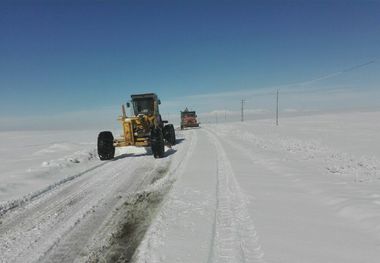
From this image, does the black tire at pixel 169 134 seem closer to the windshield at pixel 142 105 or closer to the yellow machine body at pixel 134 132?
the windshield at pixel 142 105

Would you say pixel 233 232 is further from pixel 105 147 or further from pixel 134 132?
pixel 134 132

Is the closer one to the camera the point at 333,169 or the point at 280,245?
the point at 280,245

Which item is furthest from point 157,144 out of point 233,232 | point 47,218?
point 233,232

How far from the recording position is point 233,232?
497cm

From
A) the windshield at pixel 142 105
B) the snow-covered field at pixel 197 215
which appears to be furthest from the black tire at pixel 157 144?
the windshield at pixel 142 105

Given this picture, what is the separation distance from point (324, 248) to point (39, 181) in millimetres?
8503

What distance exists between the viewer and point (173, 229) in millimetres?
5270

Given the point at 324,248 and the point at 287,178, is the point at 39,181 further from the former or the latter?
the point at 324,248

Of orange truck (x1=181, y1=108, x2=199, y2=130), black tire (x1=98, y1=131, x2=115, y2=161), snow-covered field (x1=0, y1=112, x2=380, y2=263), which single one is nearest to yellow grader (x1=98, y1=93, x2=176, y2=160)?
black tire (x1=98, y1=131, x2=115, y2=161)

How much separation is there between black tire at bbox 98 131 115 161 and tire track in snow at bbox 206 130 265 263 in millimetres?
8672

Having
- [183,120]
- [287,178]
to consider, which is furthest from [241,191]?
[183,120]

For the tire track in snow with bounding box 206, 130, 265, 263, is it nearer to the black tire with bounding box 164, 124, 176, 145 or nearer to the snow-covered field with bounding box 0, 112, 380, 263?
the snow-covered field with bounding box 0, 112, 380, 263

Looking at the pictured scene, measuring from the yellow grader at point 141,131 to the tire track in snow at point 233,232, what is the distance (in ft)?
24.3

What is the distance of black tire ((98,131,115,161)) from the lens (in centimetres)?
1538
